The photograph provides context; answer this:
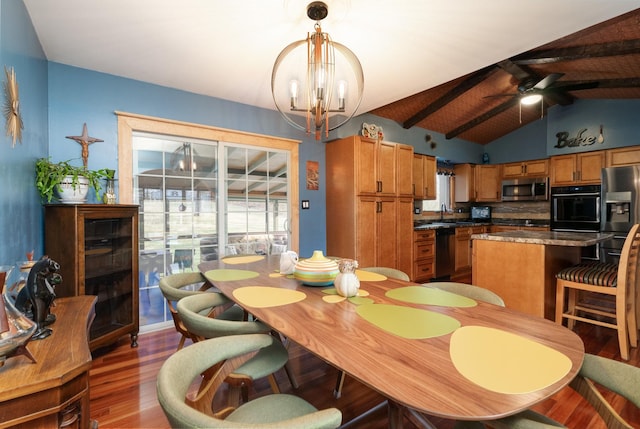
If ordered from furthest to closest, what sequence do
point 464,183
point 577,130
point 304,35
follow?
point 464,183 < point 577,130 < point 304,35

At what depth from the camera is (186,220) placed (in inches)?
127

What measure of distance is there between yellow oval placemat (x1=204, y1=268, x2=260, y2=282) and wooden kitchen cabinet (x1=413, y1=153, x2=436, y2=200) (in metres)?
3.40

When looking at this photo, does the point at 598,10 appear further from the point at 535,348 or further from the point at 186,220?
the point at 186,220

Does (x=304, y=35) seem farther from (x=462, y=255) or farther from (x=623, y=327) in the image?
(x=462, y=255)

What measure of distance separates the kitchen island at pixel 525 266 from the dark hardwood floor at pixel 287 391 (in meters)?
0.52

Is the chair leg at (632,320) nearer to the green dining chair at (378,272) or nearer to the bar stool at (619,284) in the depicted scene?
the bar stool at (619,284)

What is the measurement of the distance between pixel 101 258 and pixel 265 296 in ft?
5.98

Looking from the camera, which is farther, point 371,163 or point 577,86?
point 577,86

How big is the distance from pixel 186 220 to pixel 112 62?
1.58 m

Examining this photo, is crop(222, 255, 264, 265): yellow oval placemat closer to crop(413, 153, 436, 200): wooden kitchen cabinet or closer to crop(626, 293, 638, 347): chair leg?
crop(413, 153, 436, 200): wooden kitchen cabinet

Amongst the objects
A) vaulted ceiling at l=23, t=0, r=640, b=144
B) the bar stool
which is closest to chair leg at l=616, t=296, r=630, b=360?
the bar stool

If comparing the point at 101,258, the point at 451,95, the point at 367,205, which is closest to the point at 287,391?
the point at 101,258

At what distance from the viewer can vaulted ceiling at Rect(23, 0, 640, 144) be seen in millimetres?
1887

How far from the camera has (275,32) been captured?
7.10ft
